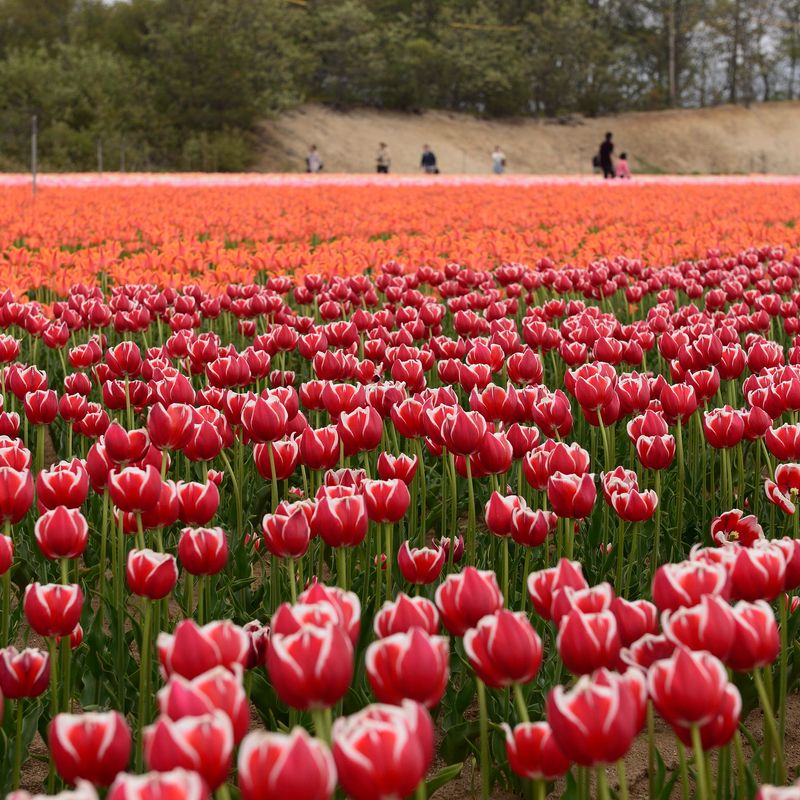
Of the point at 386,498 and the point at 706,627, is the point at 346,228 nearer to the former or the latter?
the point at 386,498

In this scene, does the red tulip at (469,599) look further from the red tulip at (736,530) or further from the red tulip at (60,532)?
the red tulip at (736,530)

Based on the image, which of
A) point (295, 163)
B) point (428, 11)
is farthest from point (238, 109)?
point (428, 11)

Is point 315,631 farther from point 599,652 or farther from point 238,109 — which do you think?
point 238,109

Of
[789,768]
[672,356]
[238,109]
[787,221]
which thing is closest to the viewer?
[789,768]

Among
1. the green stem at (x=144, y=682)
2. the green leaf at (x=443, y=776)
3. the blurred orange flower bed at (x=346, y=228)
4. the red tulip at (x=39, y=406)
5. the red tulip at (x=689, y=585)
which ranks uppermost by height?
the blurred orange flower bed at (x=346, y=228)

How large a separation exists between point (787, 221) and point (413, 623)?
1494 centimetres

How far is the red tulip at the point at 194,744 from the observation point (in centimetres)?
127

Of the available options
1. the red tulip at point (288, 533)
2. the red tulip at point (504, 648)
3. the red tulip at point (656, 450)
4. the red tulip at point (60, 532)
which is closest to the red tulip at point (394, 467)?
the red tulip at point (288, 533)

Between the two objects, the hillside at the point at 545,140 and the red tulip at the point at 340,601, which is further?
the hillside at the point at 545,140

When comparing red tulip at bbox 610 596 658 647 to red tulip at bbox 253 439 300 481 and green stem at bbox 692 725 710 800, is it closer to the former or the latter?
green stem at bbox 692 725 710 800

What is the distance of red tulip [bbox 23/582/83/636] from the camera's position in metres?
2.04

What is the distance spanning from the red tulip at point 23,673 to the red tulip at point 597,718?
1072 mm

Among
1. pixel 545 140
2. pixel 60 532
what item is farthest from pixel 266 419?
pixel 545 140

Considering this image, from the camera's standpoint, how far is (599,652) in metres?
1.63
